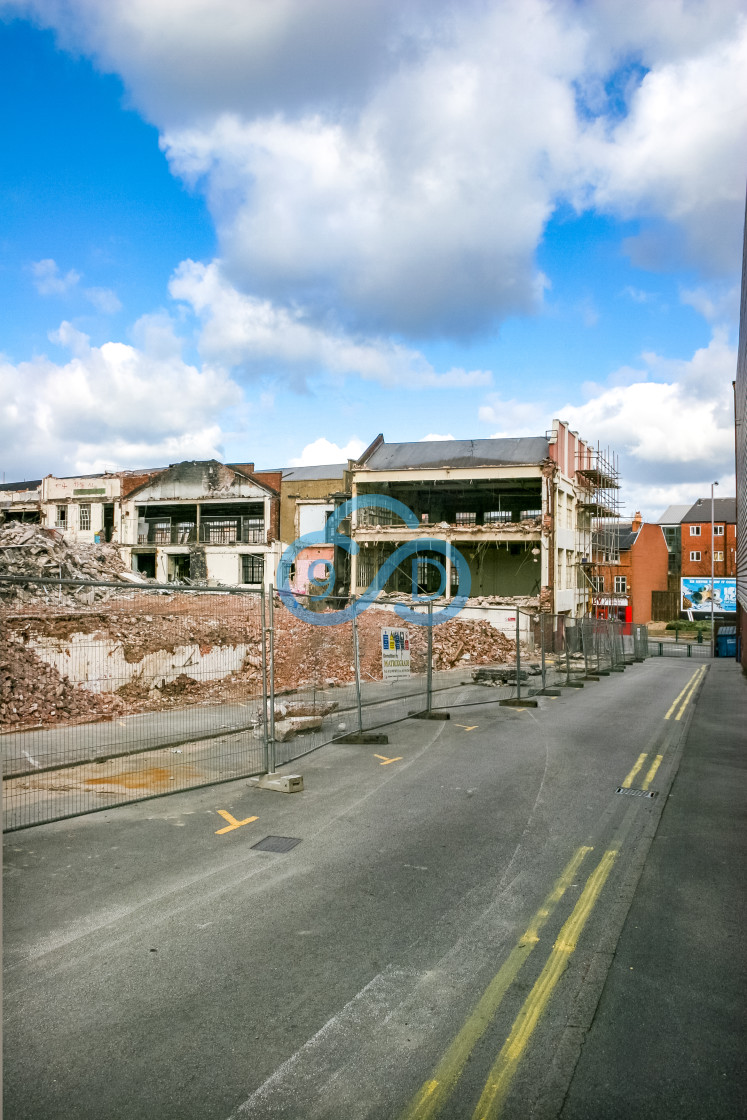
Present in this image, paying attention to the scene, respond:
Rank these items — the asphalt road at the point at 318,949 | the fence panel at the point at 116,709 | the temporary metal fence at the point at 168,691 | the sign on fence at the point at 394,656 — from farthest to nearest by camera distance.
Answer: the sign on fence at the point at 394,656 → the temporary metal fence at the point at 168,691 → the fence panel at the point at 116,709 → the asphalt road at the point at 318,949

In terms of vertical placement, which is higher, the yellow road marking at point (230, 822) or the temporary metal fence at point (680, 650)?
the yellow road marking at point (230, 822)

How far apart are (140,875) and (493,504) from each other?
51.3 m

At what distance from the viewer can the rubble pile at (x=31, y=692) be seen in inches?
532

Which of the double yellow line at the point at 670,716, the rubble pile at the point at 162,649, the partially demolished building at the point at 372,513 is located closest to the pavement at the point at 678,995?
the double yellow line at the point at 670,716

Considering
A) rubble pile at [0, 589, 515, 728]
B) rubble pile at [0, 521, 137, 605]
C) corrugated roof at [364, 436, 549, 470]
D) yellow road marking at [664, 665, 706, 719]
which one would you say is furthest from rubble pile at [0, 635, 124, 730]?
corrugated roof at [364, 436, 549, 470]

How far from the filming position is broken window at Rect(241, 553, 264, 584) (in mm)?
53188

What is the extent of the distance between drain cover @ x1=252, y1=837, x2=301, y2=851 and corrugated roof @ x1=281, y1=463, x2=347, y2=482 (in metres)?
47.9

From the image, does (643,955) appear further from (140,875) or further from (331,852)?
(140,875)

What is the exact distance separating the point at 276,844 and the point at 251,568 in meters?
46.5

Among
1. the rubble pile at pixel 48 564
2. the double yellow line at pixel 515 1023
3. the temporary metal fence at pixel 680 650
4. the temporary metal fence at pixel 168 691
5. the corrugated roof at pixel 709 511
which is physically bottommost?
the temporary metal fence at pixel 680 650

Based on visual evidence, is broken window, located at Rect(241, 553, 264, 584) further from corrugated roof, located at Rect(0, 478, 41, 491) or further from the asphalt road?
the asphalt road

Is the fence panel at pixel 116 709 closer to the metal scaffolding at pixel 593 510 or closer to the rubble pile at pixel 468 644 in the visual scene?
the rubble pile at pixel 468 644

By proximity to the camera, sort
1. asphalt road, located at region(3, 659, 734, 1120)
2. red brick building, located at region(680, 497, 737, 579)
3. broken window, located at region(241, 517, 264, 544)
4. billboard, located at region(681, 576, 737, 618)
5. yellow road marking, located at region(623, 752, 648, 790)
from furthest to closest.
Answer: red brick building, located at region(680, 497, 737, 579), billboard, located at region(681, 576, 737, 618), broken window, located at region(241, 517, 264, 544), yellow road marking, located at region(623, 752, 648, 790), asphalt road, located at region(3, 659, 734, 1120)

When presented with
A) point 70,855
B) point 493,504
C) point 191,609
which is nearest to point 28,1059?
point 70,855
